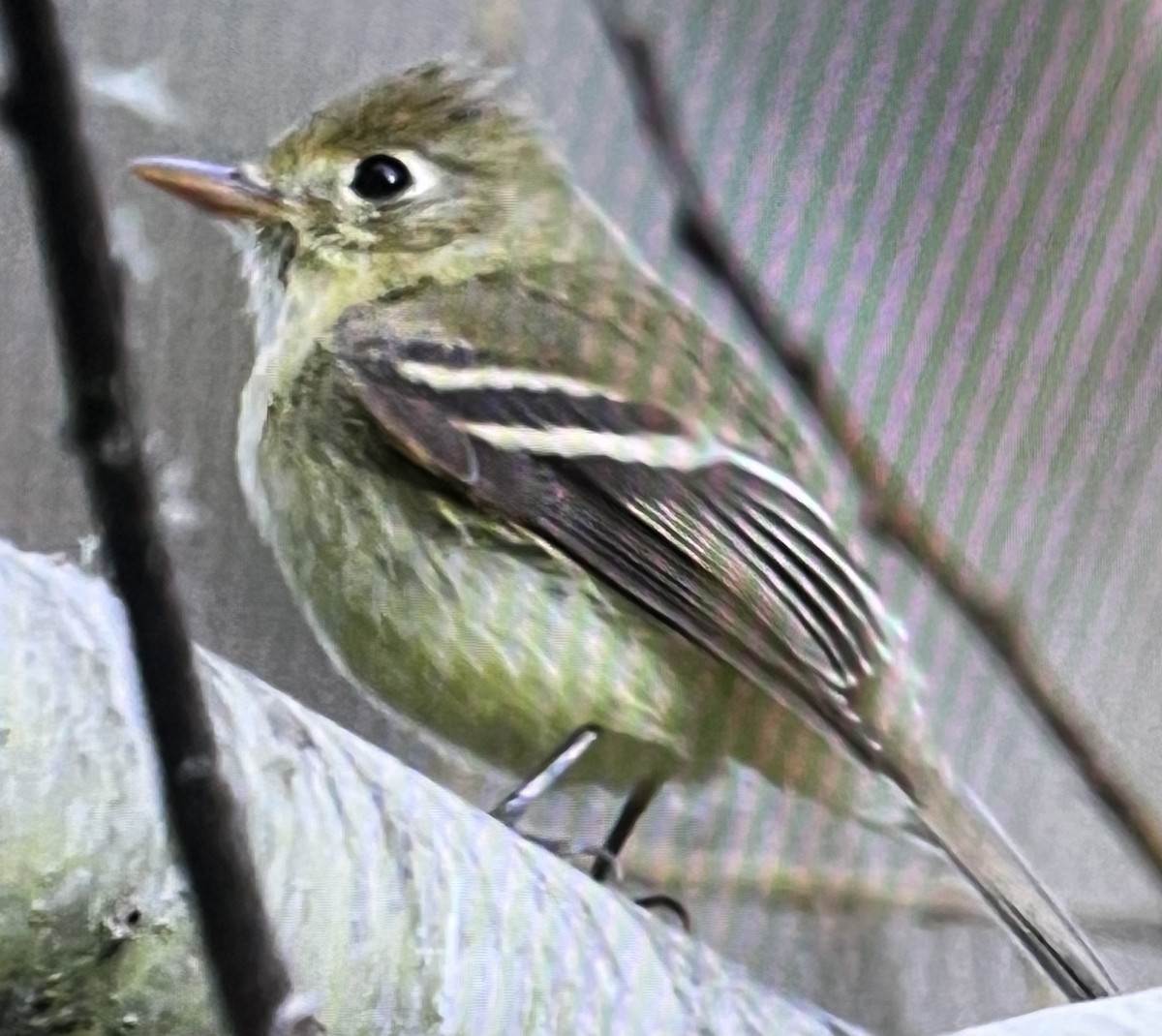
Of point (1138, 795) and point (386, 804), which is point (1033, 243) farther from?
point (386, 804)

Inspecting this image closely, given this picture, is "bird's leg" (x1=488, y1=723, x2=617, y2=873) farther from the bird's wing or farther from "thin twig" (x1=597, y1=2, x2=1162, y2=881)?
"thin twig" (x1=597, y1=2, x2=1162, y2=881)

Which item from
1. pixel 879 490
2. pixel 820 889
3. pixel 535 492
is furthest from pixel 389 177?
pixel 820 889

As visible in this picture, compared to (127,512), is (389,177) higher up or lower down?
higher up

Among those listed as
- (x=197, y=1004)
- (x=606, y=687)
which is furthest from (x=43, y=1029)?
(x=606, y=687)

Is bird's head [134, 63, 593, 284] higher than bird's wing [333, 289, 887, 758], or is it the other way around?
bird's head [134, 63, 593, 284]

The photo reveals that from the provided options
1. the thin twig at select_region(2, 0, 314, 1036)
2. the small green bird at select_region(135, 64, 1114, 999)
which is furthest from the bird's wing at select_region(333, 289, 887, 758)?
the thin twig at select_region(2, 0, 314, 1036)

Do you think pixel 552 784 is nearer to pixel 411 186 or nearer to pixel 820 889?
pixel 820 889
